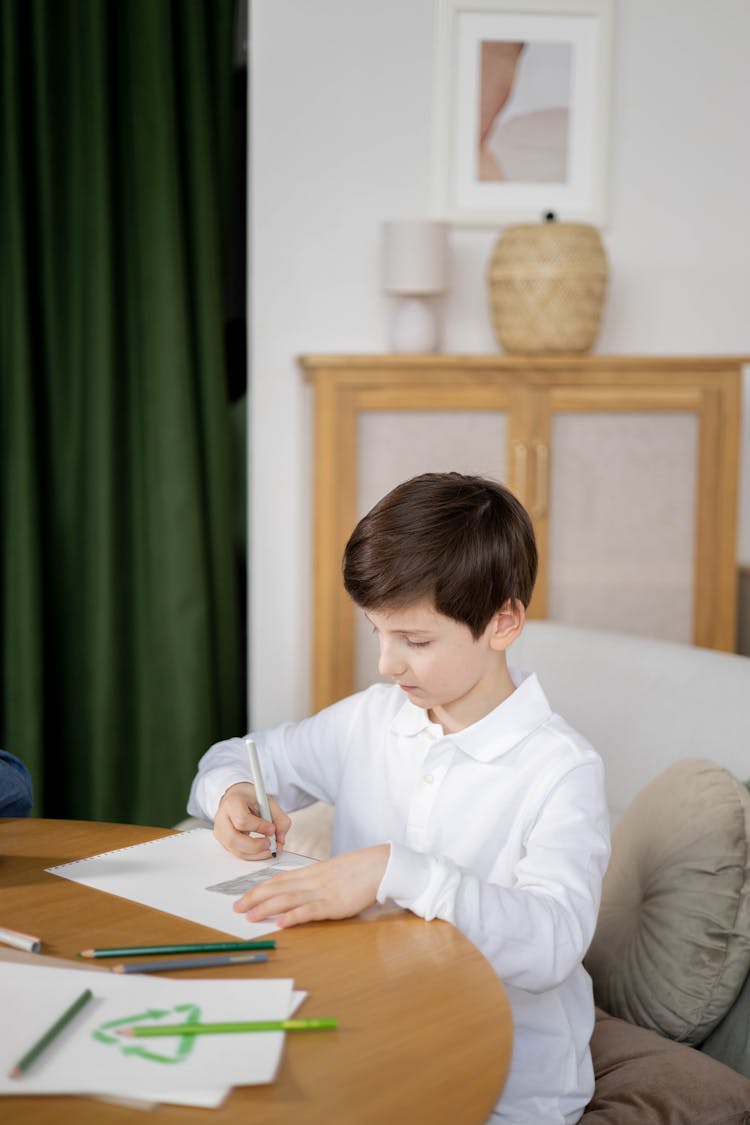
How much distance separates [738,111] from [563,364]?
3.19 ft

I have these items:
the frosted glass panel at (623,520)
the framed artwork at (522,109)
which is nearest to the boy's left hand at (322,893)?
the frosted glass panel at (623,520)

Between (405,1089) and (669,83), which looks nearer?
(405,1089)

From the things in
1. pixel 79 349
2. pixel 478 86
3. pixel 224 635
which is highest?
pixel 478 86

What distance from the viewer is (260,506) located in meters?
3.45

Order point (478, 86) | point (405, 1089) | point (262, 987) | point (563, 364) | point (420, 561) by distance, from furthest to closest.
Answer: point (478, 86)
point (563, 364)
point (420, 561)
point (262, 987)
point (405, 1089)

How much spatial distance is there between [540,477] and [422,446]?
292mm

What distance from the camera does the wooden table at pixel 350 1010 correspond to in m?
0.89

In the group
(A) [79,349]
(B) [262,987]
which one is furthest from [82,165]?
(B) [262,987]

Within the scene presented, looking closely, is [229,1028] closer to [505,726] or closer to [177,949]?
[177,949]

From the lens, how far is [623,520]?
3154 mm

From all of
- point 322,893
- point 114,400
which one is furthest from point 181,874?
point 114,400

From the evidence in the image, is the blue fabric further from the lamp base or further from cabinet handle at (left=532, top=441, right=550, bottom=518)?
the lamp base

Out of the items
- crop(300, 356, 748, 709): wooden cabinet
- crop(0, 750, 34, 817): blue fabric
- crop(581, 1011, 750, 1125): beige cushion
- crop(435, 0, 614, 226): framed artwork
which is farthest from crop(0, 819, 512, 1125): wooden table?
crop(435, 0, 614, 226): framed artwork

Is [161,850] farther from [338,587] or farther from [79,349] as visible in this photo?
[79,349]
